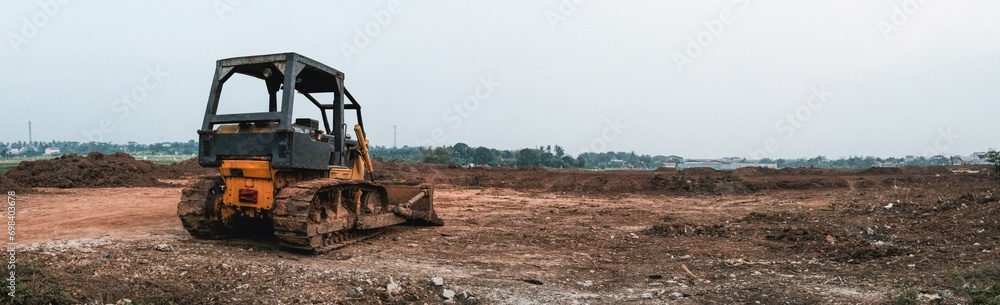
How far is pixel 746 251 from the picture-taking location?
→ 27.0 ft

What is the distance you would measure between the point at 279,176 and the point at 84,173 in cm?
1744

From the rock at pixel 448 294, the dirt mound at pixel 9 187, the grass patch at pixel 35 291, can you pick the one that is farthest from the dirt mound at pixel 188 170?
the rock at pixel 448 294

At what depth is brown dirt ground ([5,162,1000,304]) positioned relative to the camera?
5.34 m

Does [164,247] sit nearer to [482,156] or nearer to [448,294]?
[448,294]

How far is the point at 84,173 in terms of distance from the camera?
20.7 m

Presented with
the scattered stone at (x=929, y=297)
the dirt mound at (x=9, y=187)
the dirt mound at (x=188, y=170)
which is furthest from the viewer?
the dirt mound at (x=188, y=170)

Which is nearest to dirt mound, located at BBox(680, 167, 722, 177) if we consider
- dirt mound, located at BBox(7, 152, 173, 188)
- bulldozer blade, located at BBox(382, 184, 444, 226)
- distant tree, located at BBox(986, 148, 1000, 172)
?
distant tree, located at BBox(986, 148, 1000, 172)

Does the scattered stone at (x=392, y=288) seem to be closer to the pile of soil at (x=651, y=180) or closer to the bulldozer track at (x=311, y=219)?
the bulldozer track at (x=311, y=219)

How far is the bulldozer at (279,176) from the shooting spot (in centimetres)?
718

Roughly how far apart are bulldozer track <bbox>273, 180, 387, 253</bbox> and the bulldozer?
1cm

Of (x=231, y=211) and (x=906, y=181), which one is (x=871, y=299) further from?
(x=906, y=181)

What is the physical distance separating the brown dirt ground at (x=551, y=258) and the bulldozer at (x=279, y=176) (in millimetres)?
295

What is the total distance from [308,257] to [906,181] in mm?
22865

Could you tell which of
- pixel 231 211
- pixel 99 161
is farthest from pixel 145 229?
pixel 99 161
